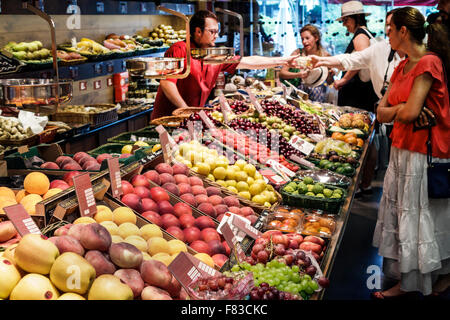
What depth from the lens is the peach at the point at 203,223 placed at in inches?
102

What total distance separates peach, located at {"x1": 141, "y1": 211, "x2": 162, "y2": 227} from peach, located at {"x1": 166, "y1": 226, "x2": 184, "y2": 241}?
0.06m

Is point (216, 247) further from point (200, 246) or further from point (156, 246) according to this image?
point (156, 246)

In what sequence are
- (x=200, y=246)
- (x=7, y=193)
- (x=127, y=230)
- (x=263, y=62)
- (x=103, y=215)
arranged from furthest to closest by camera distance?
(x=263, y=62)
(x=7, y=193)
(x=200, y=246)
(x=103, y=215)
(x=127, y=230)

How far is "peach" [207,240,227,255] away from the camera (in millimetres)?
2391

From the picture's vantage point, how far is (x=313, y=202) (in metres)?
3.17

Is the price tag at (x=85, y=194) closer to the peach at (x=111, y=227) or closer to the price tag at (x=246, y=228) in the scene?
the peach at (x=111, y=227)

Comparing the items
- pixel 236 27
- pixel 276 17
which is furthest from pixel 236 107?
pixel 276 17

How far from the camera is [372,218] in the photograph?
5.73m

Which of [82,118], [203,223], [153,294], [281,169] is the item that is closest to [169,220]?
[203,223]

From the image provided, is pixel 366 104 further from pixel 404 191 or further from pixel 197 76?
pixel 404 191

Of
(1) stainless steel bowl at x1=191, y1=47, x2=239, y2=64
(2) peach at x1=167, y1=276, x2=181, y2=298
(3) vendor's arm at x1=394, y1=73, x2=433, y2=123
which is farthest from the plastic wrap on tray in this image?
(3) vendor's arm at x1=394, y1=73, x2=433, y2=123

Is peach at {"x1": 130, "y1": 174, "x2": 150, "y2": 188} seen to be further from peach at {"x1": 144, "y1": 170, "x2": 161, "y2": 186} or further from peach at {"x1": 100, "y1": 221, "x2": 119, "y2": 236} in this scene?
peach at {"x1": 100, "y1": 221, "x2": 119, "y2": 236}

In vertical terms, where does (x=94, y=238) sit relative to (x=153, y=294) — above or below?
above

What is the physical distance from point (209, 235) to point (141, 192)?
17.1 inches
